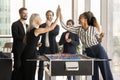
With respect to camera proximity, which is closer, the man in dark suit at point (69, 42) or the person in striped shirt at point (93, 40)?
the person in striped shirt at point (93, 40)

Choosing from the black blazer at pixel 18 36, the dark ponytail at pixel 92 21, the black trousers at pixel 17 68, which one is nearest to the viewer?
the black trousers at pixel 17 68

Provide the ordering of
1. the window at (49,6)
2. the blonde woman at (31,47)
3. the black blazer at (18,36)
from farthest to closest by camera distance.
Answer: the window at (49,6) < the black blazer at (18,36) < the blonde woman at (31,47)

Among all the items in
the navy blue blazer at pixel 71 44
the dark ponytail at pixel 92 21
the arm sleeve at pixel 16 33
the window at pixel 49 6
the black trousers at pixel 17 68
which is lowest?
the black trousers at pixel 17 68

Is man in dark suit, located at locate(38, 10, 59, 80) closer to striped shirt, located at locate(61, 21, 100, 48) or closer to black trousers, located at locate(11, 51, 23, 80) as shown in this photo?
black trousers, located at locate(11, 51, 23, 80)

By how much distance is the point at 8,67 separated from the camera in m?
6.19

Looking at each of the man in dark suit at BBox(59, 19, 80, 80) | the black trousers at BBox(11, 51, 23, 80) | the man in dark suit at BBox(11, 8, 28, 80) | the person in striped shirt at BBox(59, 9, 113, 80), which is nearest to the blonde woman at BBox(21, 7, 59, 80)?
the black trousers at BBox(11, 51, 23, 80)

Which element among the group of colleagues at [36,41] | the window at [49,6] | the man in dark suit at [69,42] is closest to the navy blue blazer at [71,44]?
the man in dark suit at [69,42]

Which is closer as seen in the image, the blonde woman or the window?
the blonde woman

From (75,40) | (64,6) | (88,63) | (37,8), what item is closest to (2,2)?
(37,8)

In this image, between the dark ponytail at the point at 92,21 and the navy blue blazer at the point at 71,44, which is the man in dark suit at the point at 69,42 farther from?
the dark ponytail at the point at 92,21

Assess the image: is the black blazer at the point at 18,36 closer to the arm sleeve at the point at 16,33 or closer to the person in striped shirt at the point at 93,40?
the arm sleeve at the point at 16,33

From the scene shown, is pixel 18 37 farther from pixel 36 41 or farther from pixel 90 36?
pixel 90 36

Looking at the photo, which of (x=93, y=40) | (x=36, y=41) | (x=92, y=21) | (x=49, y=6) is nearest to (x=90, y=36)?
(x=93, y=40)

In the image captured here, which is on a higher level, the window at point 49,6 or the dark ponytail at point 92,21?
the window at point 49,6
